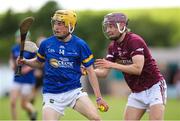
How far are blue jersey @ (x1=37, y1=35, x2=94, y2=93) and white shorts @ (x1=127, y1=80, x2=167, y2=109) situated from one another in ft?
2.78

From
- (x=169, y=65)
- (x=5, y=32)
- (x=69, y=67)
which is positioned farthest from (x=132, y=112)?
(x=5, y=32)

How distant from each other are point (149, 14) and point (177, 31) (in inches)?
127

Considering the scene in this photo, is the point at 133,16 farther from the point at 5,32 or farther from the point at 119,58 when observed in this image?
the point at 119,58

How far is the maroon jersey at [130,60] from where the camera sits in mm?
10047

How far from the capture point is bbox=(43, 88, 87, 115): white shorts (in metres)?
10.1

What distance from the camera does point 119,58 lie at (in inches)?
404

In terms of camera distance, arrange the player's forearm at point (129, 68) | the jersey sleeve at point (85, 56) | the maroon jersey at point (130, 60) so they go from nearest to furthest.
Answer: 1. the player's forearm at point (129, 68)
2. the maroon jersey at point (130, 60)
3. the jersey sleeve at point (85, 56)

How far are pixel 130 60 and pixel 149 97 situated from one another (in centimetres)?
62

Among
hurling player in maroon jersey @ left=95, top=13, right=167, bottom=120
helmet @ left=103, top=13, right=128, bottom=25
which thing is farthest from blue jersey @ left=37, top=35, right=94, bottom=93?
helmet @ left=103, top=13, right=128, bottom=25

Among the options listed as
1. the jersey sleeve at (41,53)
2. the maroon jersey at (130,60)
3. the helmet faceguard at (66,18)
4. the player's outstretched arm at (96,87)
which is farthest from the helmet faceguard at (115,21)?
the jersey sleeve at (41,53)

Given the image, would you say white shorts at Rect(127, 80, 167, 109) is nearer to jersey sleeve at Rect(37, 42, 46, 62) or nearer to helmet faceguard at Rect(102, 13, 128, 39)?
helmet faceguard at Rect(102, 13, 128, 39)

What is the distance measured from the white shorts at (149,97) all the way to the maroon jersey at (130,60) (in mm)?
66

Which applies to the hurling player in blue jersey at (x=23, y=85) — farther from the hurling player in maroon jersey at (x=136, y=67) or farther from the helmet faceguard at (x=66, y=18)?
the hurling player in maroon jersey at (x=136, y=67)

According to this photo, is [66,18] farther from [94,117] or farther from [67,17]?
[94,117]
